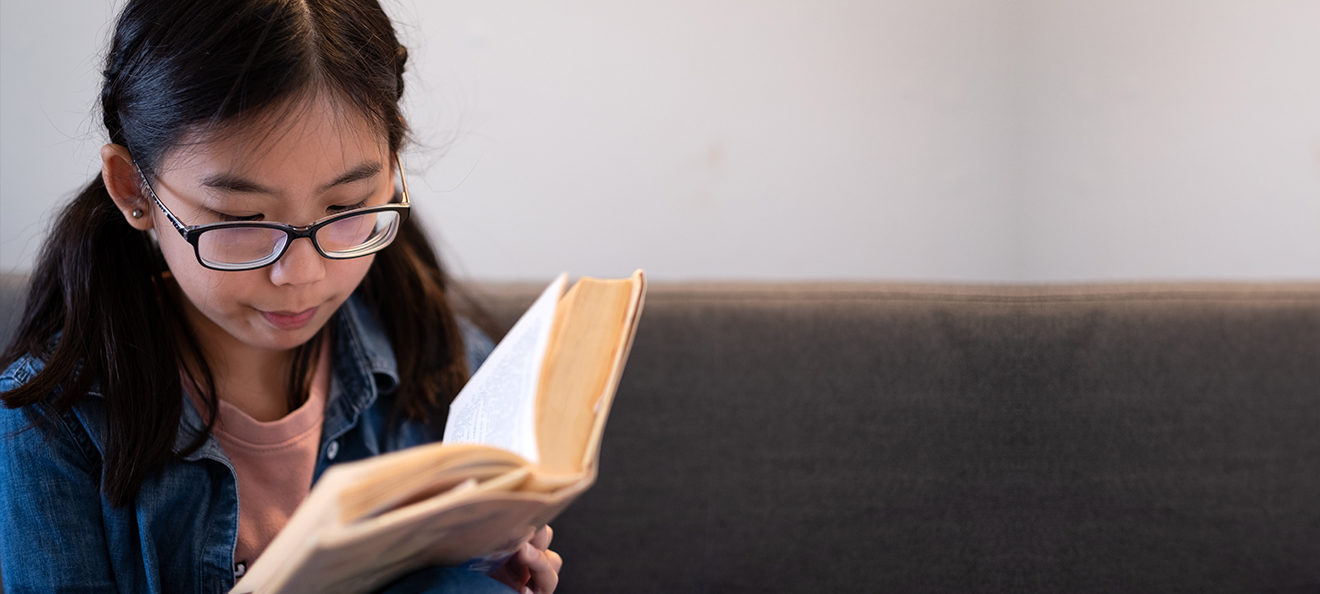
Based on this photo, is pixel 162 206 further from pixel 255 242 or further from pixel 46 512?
pixel 46 512

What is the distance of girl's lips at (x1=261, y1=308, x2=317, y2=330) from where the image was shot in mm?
825

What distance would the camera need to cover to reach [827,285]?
1.16 metres

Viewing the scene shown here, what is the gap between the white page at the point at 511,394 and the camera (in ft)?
1.87

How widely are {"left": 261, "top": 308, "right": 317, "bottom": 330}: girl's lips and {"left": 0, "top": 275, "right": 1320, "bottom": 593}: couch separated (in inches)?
16.3

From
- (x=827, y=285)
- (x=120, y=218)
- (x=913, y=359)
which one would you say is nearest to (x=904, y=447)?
(x=913, y=359)

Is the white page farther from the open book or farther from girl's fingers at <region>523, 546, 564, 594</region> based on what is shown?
girl's fingers at <region>523, 546, 564, 594</region>

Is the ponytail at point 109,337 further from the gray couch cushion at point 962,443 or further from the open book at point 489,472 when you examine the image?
the gray couch cushion at point 962,443

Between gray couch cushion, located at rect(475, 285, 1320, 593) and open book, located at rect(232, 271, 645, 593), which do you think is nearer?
open book, located at rect(232, 271, 645, 593)

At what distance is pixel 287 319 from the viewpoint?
0.83 meters

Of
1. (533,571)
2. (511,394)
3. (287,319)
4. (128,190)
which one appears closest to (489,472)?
(511,394)

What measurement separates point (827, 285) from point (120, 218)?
2.60ft

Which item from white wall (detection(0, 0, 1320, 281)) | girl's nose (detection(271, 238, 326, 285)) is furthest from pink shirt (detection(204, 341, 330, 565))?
white wall (detection(0, 0, 1320, 281))

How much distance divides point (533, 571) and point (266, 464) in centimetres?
36

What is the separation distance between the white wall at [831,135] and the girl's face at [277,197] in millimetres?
537
